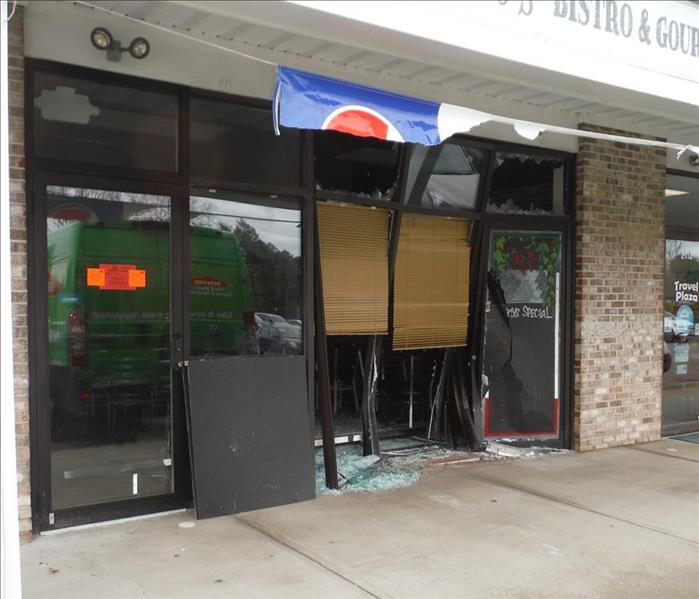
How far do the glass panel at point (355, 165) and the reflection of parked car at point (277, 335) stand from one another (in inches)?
46.5

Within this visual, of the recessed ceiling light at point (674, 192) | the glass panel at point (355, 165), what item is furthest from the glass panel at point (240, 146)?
the recessed ceiling light at point (674, 192)

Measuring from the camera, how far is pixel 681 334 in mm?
7848

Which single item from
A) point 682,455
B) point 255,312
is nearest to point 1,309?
point 255,312

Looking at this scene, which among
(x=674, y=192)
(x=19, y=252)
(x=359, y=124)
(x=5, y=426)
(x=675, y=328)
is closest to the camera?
(x=5, y=426)

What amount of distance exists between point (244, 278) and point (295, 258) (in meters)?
0.46

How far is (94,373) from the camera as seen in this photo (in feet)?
14.8

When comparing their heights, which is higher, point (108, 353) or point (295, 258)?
point (295, 258)

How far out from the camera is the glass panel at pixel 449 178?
6102 millimetres

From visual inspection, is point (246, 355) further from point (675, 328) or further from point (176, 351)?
point (675, 328)

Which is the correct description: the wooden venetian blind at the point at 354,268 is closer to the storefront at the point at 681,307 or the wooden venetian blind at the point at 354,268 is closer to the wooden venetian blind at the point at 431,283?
the wooden venetian blind at the point at 431,283

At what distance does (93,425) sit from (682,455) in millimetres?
5547

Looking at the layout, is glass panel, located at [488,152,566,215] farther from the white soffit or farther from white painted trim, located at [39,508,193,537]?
white painted trim, located at [39,508,193,537]

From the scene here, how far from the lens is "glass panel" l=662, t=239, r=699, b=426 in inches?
303

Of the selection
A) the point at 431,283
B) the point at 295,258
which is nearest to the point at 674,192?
the point at 431,283
